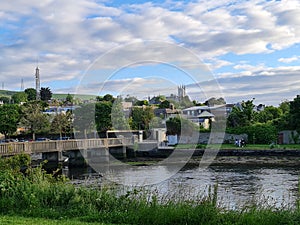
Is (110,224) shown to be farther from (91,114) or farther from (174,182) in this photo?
(91,114)

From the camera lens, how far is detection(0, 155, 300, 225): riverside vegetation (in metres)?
9.84

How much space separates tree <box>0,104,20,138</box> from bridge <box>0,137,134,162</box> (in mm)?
22951

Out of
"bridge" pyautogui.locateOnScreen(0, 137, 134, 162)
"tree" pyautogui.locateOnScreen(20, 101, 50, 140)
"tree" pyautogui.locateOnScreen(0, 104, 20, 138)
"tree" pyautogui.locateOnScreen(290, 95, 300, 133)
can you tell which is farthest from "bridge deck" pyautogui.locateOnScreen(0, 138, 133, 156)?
"tree" pyautogui.locateOnScreen(0, 104, 20, 138)

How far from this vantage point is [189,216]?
9.89m

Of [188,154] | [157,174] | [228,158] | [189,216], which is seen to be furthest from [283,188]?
[188,154]

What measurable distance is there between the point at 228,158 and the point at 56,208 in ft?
127

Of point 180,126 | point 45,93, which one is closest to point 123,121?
point 180,126

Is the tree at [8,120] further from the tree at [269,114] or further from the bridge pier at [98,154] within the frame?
the tree at [269,114]

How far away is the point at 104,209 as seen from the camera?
37.1 ft

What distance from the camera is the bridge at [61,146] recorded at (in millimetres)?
35469

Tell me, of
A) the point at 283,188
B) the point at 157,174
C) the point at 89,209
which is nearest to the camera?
the point at 89,209

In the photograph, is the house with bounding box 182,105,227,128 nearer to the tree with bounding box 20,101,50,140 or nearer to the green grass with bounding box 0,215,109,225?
the tree with bounding box 20,101,50,140

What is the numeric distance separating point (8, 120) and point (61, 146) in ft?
93.9

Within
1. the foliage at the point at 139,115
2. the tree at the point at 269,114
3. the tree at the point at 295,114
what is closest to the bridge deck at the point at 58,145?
the foliage at the point at 139,115
